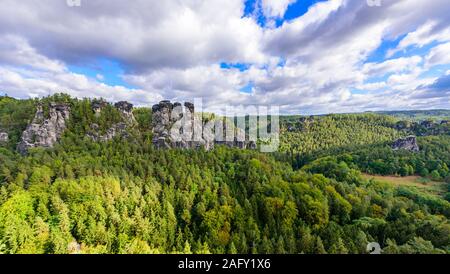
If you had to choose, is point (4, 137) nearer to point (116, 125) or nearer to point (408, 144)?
point (116, 125)

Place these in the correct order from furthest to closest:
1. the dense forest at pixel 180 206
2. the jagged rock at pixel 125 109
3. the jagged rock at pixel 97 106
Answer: the jagged rock at pixel 125 109 < the jagged rock at pixel 97 106 < the dense forest at pixel 180 206

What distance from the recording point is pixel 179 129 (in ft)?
292

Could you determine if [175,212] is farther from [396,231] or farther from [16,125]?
[16,125]

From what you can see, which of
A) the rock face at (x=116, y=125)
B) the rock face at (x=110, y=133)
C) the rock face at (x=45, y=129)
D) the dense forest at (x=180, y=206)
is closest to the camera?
the dense forest at (x=180, y=206)

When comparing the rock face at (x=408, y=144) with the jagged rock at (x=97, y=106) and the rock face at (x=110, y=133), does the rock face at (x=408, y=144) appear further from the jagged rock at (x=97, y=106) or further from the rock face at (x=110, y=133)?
the jagged rock at (x=97, y=106)

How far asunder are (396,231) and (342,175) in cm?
4730

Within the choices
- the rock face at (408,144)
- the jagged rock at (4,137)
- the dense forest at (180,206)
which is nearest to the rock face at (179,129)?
the dense forest at (180,206)

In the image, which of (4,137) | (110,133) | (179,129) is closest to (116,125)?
(110,133)

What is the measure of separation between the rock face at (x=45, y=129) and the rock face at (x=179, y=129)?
3003 cm

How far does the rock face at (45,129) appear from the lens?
6750 centimetres

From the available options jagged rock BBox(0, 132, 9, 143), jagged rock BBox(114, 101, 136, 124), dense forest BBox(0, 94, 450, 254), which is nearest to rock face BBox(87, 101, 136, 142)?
jagged rock BBox(114, 101, 136, 124)

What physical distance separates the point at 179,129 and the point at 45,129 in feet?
139

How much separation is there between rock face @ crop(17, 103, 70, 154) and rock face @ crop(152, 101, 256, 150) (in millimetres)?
30035

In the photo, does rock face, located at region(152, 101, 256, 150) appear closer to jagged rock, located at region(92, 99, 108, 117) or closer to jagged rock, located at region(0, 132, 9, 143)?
jagged rock, located at region(92, 99, 108, 117)
